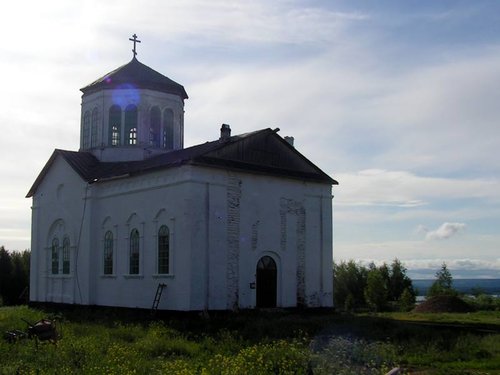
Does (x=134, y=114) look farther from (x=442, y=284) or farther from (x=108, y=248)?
(x=442, y=284)

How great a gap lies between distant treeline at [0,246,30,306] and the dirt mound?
32.0 m

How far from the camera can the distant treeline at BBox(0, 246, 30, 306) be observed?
50.2m

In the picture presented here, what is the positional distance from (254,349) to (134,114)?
18.9 meters

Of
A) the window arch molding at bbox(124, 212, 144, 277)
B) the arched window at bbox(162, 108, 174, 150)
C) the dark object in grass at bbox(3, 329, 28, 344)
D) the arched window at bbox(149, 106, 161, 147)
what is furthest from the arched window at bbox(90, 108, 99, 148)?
the dark object in grass at bbox(3, 329, 28, 344)

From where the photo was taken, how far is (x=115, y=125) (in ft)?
98.3

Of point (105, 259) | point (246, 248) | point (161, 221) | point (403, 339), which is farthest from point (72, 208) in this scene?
point (403, 339)

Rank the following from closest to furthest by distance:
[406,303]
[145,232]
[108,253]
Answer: [145,232] → [108,253] → [406,303]

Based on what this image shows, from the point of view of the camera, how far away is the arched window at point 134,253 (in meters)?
25.2

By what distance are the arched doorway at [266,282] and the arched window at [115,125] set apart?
9.64m

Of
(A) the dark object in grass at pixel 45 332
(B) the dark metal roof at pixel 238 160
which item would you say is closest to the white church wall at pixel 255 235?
(B) the dark metal roof at pixel 238 160

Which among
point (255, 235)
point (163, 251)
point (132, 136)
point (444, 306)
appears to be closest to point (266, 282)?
point (255, 235)

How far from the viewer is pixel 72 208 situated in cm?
2900

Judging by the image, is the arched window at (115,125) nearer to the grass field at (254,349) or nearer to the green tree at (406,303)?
the grass field at (254,349)

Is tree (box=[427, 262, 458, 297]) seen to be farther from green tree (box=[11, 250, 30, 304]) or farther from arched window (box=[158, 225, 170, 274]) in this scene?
green tree (box=[11, 250, 30, 304])
